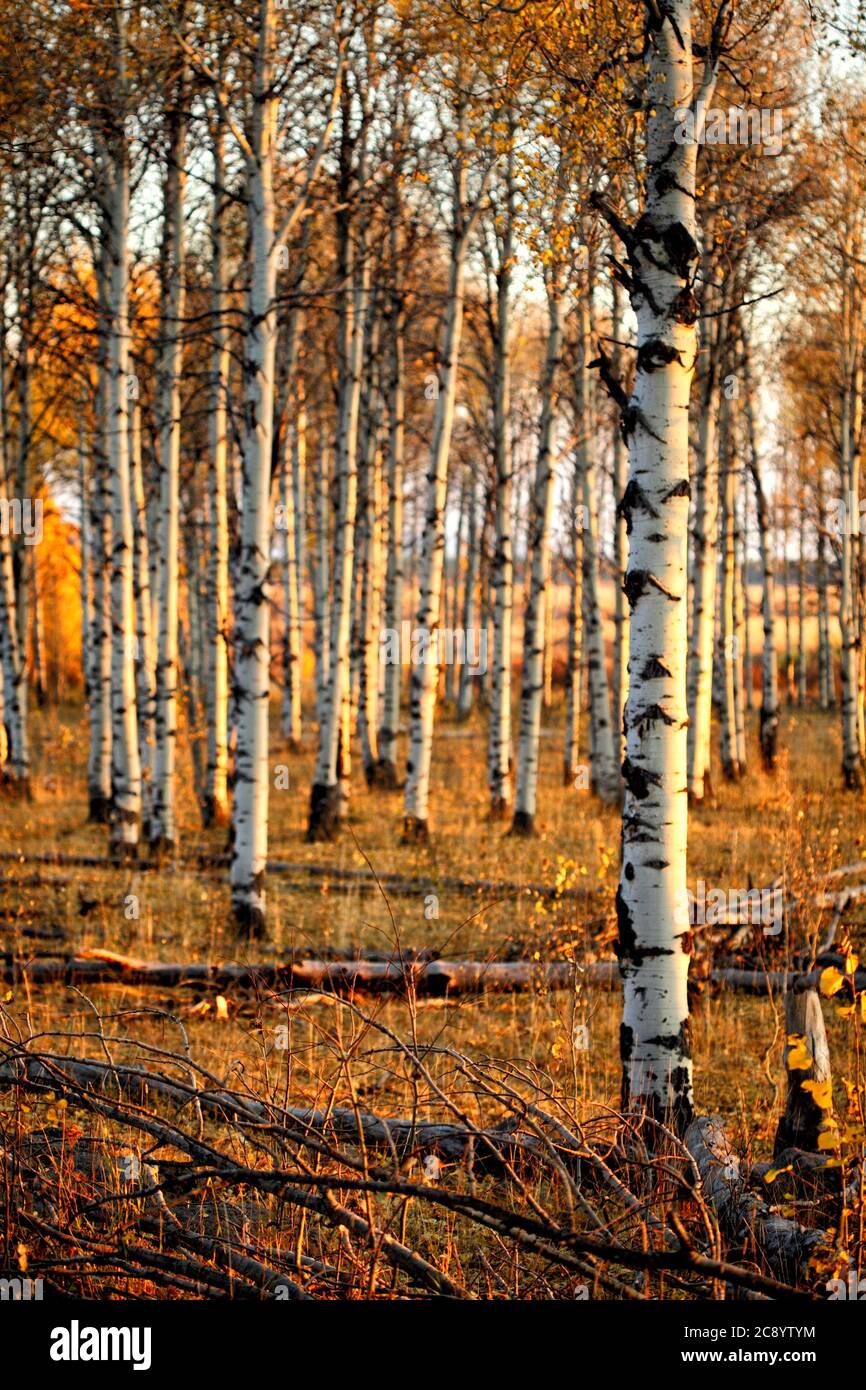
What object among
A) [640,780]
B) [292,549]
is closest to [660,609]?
[640,780]

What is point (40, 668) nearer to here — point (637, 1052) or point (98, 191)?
point (98, 191)

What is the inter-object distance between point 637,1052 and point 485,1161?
78 centimetres

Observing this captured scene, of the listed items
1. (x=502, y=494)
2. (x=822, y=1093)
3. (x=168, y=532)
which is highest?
(x=502, y=494)

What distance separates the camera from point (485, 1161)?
4.93 meters

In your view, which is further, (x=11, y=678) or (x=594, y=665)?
(x=11, y=678)

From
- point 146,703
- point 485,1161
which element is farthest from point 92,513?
point 485,1161

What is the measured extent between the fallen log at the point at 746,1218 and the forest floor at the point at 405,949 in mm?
266

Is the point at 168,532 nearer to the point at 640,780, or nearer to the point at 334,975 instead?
the point at 334,975

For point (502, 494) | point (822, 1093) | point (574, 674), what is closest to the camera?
point (822, 1093)

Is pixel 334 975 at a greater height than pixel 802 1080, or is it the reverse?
pixel 802 1080

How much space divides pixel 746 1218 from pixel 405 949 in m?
4.35

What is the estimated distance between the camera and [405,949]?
8.12m

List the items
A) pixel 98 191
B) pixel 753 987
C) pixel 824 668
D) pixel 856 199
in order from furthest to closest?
1. pixel 824 668
2. pixel 856 199
3. pixel 98 191
4. pixel 753 987
